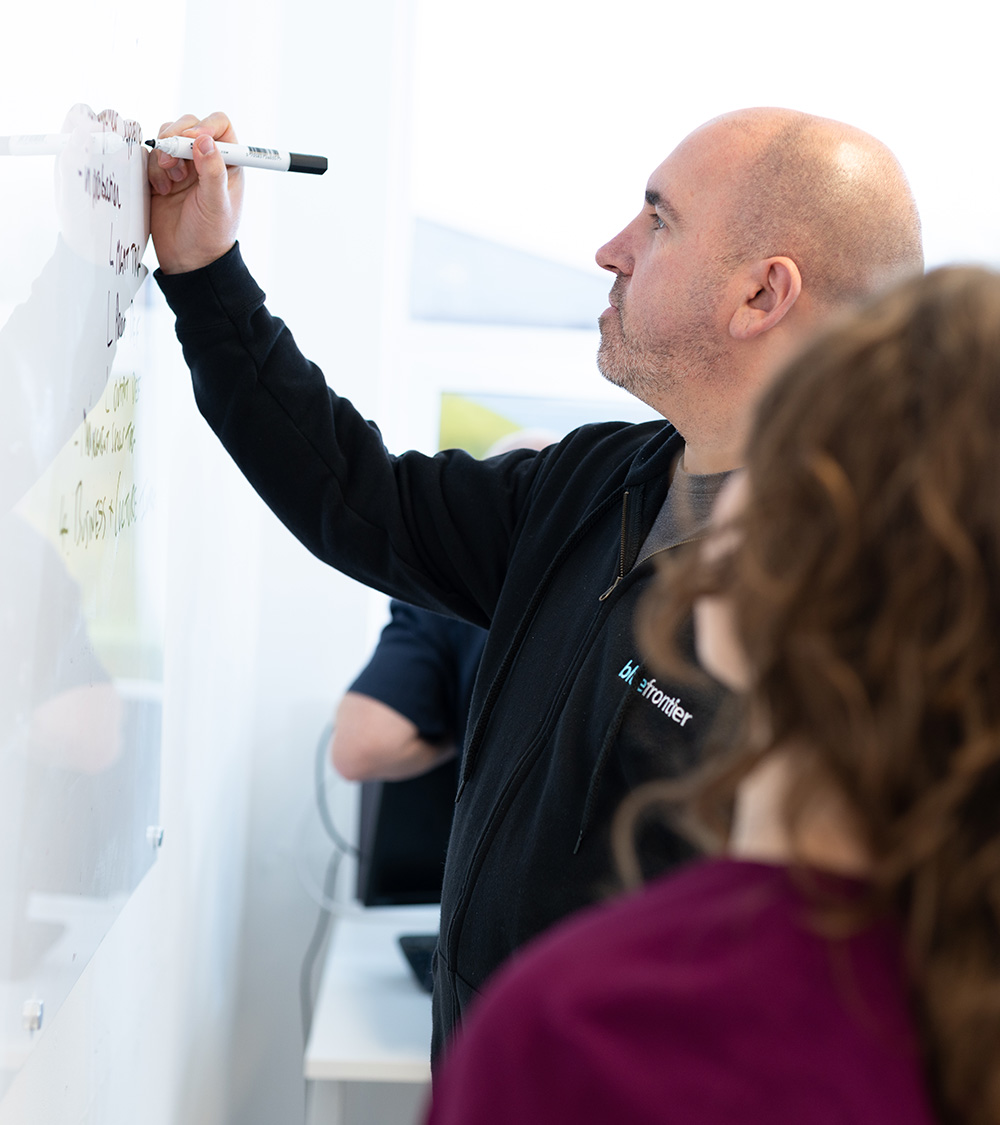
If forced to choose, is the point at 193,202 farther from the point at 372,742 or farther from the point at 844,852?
the point at 372,742

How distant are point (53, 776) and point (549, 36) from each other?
2.03 m

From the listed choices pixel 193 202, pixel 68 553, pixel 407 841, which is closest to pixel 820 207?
pixel 193 202

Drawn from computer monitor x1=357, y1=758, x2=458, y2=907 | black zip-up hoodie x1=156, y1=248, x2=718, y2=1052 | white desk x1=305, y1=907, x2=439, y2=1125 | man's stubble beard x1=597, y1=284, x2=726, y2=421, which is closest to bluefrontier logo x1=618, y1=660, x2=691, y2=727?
black zip-up hoodie x1=156, y1=248, x2=718, y2=1052

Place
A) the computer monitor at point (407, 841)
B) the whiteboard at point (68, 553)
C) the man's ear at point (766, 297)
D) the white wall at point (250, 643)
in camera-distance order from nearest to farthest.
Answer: the whiteboard at point (68, 553)
the man's ear at point (766, 297)
the white wall at point (250, 643)
the computer monitor at point (407, 841)

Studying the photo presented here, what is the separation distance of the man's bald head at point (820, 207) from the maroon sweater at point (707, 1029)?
0.86 meters

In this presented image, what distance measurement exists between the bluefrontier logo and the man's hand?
516mm

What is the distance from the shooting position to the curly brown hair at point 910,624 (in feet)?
1.43

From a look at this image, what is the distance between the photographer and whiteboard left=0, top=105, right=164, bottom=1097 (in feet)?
2.21

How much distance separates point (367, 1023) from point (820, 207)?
1.27 metres

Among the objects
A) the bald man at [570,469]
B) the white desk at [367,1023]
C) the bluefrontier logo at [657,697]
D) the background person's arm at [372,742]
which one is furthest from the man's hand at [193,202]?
the white desk at [367,1023]

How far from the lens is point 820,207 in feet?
3.84

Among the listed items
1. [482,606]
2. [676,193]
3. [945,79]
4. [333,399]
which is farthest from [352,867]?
[945,79]

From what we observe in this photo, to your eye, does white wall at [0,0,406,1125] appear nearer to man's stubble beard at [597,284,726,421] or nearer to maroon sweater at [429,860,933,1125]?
man's stubble beard at [597,284,726,421]

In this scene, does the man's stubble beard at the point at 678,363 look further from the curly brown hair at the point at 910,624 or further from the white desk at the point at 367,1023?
the white desk at the point at 367,1023
